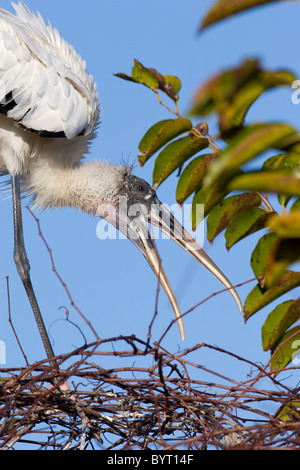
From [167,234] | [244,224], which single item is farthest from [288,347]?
[167,234]

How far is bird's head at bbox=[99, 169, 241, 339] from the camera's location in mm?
4637

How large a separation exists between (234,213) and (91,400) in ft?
3.75

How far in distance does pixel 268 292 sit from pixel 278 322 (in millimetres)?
144

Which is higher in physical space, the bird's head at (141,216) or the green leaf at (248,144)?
the bird's head at (141,216)

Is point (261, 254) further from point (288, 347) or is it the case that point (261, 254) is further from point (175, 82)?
point (175, 82)

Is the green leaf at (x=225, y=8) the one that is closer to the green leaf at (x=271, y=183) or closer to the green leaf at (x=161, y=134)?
the green leaf at (x=271, y=183)

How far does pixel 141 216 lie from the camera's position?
191 inches

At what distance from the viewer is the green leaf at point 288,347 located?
107 inches

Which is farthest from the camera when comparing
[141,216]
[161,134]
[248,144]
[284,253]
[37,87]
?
[141,216]

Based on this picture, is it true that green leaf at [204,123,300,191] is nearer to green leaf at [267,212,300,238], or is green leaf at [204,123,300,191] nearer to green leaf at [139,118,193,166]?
green leaf at [267,212,300,238]

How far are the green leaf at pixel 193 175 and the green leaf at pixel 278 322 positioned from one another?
59 centimetres

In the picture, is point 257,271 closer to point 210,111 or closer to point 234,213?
point 234,213

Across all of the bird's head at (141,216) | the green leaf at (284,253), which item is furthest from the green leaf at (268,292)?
the bird's head at (141,216)
